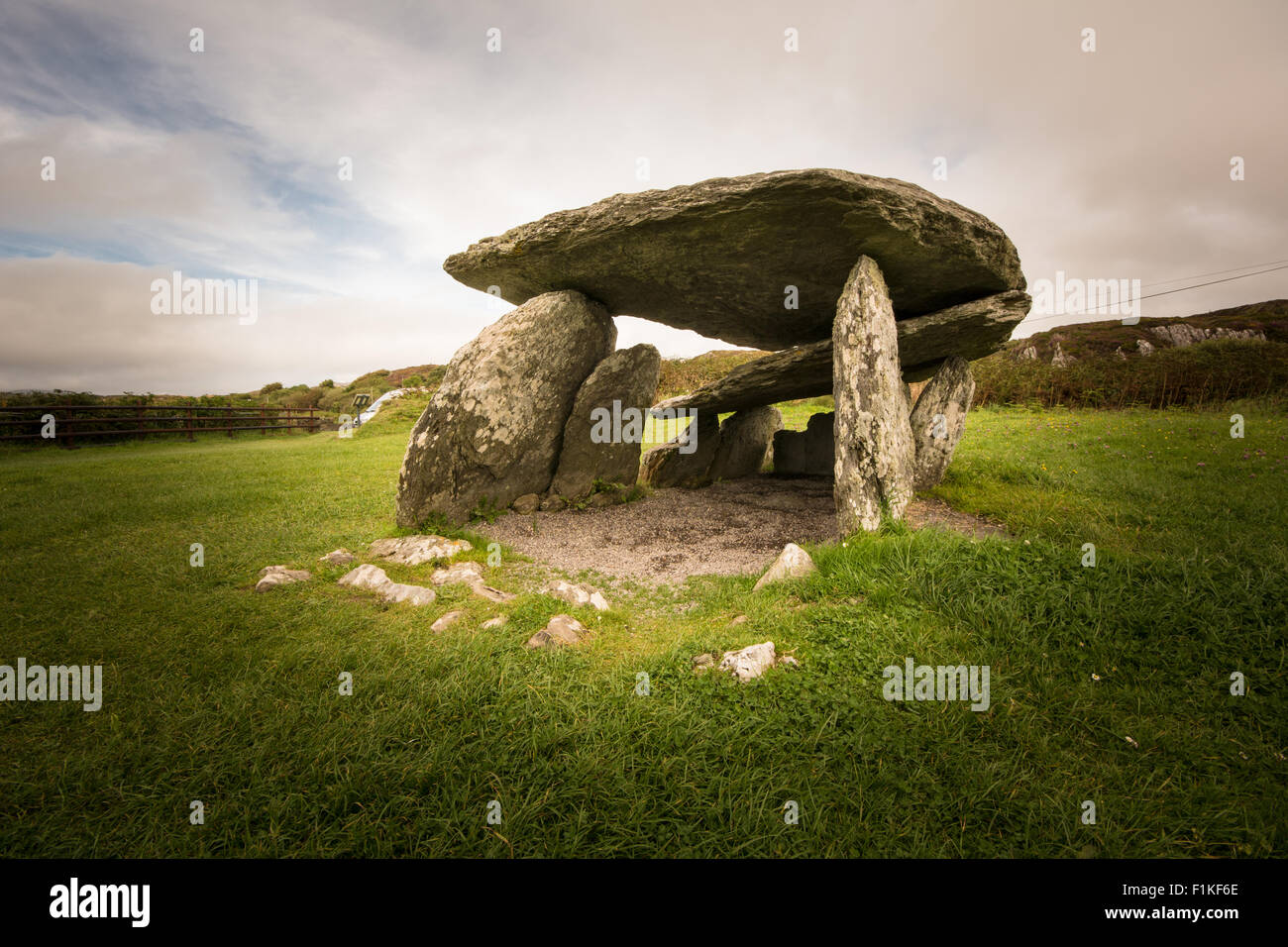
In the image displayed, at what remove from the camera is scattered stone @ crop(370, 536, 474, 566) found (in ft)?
21.2

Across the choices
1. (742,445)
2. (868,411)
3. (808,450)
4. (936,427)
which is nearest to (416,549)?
(868,411)

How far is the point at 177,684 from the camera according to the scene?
3709 millimetres

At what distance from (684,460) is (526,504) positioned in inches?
148

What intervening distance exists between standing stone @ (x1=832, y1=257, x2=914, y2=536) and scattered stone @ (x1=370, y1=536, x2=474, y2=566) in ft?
15.6

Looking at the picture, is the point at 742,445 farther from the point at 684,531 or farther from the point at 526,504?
the point at 526,504

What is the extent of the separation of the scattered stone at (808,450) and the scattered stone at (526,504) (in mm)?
5975

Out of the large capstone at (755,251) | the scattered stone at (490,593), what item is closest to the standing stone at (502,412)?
the large capstone at (755,251)

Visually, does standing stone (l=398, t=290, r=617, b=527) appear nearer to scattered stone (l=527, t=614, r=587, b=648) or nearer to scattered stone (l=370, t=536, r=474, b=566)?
scattered stone (l=370, t=536, r=474, b=566)

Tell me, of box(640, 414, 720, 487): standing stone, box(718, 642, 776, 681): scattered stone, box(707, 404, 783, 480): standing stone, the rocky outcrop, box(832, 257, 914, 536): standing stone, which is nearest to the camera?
box(718, 642, 776, 681): scattered stone

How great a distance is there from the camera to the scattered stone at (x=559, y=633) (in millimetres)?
4375

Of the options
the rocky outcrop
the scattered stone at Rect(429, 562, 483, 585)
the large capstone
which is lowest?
the scattered stone at Rect(429, 562, 483, 585)

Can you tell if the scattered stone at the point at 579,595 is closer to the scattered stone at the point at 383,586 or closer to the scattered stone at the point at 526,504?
the scattered stone at the point at 383,586

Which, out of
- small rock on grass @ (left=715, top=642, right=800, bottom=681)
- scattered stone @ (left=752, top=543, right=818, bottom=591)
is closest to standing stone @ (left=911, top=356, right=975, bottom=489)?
scattered stone @ (left=752, top=543, right=818, bottom=591)
